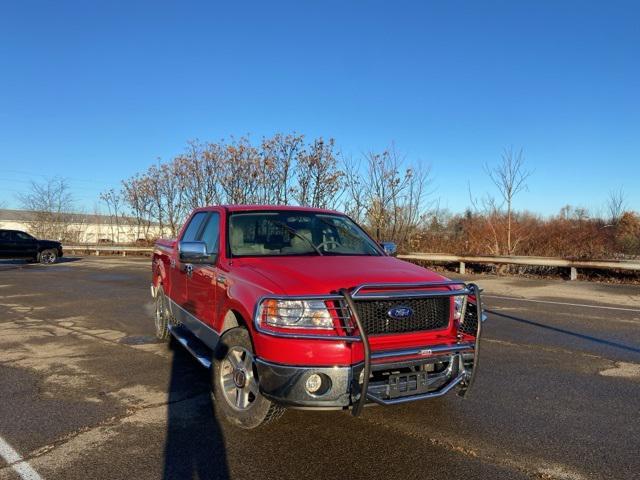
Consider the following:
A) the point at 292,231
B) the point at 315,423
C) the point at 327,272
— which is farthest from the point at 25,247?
the point at 327,272

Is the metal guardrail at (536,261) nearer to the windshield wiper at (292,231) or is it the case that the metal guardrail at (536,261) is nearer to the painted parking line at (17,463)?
the windshield wiper at (292,231)

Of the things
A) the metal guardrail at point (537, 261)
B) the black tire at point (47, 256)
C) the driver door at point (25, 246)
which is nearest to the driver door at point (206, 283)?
the metal guardrail at point (537, 261)

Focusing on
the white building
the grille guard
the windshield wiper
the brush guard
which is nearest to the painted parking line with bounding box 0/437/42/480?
the grille guard

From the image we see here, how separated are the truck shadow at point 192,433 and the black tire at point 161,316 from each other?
4.81 ft

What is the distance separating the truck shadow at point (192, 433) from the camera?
3238mm

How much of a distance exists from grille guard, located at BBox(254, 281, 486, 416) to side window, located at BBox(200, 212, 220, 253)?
154cm

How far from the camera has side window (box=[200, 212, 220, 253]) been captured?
4898 millimetres

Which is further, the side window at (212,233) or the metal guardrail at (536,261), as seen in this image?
the metal guardrail at (536,261)

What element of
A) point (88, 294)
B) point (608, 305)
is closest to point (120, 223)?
point (88, 294)

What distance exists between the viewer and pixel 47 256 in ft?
82.0

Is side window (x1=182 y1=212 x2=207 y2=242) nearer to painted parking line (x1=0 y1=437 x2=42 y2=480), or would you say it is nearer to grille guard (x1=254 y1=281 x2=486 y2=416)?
grille guard (x1=254 y1=281 x2=486 y2=416)

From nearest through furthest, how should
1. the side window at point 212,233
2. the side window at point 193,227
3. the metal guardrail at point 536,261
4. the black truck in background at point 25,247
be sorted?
the side window at point 212,233 < the side window at point 193,227 < the metal guardrail at point 536,261 < the black truck in background at point 25,247

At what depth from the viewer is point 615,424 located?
403 cm

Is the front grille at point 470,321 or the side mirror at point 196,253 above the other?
the side mirror at point 196,253
